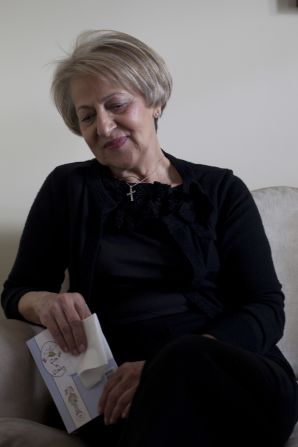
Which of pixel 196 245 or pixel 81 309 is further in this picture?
pixel 196 245

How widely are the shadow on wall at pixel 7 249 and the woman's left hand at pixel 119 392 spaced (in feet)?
2.29

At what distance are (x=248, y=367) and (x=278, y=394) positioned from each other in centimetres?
7

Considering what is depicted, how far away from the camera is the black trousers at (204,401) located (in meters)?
0.58

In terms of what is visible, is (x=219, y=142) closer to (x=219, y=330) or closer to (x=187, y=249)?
(x=187, y=249)

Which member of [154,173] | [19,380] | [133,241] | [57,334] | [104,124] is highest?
[104,124]

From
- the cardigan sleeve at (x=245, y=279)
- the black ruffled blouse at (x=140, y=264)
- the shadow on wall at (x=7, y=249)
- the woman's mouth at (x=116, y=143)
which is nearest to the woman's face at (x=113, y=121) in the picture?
the woman's mouth at (x=116, y=143)

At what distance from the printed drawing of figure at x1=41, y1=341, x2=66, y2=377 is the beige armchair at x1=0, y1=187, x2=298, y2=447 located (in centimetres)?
8

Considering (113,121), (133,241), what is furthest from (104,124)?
(133,241)

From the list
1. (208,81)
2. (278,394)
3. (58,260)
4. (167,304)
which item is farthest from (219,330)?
(208,81)

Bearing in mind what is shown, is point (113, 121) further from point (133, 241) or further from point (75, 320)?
point (75, 320)

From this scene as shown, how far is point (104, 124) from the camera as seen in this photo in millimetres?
968

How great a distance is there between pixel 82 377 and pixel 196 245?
1.20 ft

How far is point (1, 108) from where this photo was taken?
1.31 m

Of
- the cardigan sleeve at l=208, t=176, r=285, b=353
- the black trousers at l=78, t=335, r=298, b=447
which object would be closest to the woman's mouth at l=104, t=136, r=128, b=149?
the cardigan sleeve at l=208, t=176, r=285, b=353
